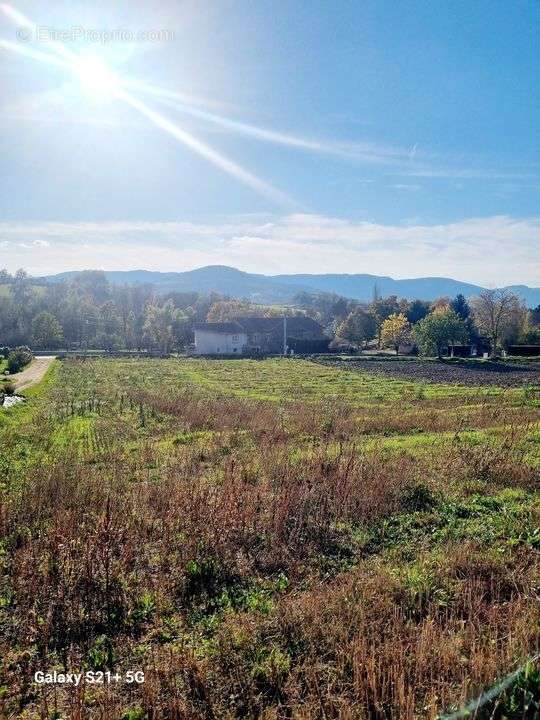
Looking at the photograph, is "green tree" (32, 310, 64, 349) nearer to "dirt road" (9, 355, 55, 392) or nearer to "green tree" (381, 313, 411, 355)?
"dirt road" (9, 355, 55, 392)

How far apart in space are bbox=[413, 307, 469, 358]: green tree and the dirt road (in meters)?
41.0

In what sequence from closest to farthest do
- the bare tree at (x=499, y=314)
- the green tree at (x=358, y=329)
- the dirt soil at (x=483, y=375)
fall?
the dirt soil at (x=483, y=375), the bare tree at (x=499, y=314), the green tree at (x=358, y=329)

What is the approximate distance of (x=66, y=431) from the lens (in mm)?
16266

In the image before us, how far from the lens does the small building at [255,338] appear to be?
77.2 metres

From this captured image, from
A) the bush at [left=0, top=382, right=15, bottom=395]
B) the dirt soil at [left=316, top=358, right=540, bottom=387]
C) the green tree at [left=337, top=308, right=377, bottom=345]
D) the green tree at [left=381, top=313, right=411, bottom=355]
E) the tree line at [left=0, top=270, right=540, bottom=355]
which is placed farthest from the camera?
the green tree at [left=337, top=308, right=377, bottom=345]

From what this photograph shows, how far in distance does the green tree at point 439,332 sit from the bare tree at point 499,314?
8.05m

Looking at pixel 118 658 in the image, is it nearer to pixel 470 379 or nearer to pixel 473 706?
pixel 473 706

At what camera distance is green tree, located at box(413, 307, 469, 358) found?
5659 cm

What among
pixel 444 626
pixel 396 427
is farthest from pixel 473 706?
pixel 396 427

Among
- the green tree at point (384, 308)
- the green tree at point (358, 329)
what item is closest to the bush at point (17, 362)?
the green tree at point (358, 329)

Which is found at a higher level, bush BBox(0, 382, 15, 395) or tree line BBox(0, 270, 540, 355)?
tree line BBox(0, 270, 540, 355)

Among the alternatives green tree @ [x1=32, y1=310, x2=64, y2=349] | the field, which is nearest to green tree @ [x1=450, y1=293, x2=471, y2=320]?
green tree @ [x1=32, y1=310, x2=64, y2=349]

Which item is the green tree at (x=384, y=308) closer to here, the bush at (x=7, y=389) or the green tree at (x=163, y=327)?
the green tree at (x=163, y=327)

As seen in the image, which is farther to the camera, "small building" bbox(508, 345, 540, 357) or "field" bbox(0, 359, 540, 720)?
"small building" bbox(508, 345, 540, 357)
